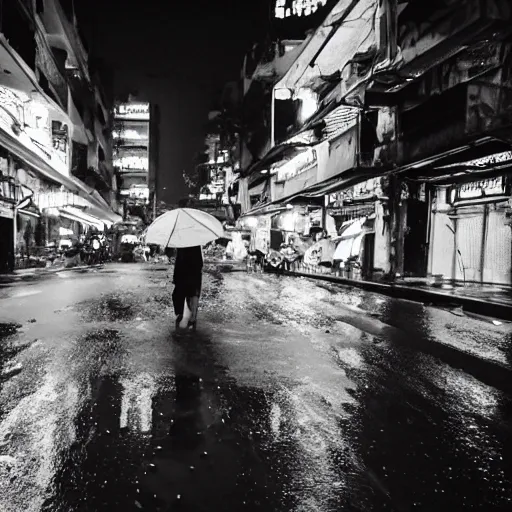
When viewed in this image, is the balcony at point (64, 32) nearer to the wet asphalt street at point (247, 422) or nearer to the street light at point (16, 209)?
the street light at point (16, 209)

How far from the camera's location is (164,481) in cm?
281

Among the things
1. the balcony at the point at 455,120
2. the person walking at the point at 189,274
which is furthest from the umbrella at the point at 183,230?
the balcony at the point at 455,120

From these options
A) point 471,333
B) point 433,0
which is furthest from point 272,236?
point 471,333

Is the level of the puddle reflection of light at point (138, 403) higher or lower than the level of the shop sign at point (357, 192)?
lower

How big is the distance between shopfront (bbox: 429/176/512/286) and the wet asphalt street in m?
8.43

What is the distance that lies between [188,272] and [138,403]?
4.02 m

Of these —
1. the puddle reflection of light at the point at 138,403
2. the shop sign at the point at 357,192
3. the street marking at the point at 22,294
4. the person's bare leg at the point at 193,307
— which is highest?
the shop sign at the point at 357,192

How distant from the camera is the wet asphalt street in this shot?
2705 mm

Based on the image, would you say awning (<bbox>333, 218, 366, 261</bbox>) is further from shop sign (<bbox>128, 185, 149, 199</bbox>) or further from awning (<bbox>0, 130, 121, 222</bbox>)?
shop sign (<bbox>128, 185, 149, 199</bbox>)

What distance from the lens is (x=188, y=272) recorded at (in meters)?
8.14

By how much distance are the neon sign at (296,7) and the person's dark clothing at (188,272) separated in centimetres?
3270

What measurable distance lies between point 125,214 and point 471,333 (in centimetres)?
8291

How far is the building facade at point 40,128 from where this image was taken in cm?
2234

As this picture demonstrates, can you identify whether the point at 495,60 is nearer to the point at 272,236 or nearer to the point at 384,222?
the point at 384,222
